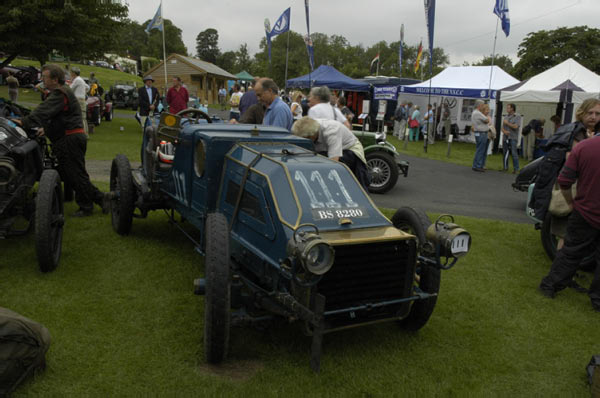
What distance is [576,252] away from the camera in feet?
15.2

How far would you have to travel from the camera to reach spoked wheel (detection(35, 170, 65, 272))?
438cm

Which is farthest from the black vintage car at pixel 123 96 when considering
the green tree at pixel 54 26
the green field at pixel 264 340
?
the green field at pixel 264 340

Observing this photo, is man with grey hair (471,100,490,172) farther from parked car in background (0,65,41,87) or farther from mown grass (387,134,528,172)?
parked car in background (0,65,41,87)

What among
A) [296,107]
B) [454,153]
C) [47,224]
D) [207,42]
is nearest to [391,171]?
[296,107]

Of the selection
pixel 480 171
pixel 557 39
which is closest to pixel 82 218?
pixel 480 171

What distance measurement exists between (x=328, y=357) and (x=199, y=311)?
131 centimetres

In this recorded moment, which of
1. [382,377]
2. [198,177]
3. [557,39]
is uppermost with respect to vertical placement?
[557,39]

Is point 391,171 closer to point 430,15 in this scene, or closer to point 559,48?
point 430,15

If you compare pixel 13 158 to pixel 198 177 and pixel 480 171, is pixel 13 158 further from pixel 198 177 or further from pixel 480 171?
pixel 480 171

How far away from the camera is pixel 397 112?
22.0 metres

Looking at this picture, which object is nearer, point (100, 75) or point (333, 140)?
point (333, 140)

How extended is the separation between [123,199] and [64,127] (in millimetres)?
1359

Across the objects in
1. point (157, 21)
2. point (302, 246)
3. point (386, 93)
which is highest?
point (157, 21)

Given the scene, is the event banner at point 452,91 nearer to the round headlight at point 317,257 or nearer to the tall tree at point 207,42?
the round headlight at point 317,257
